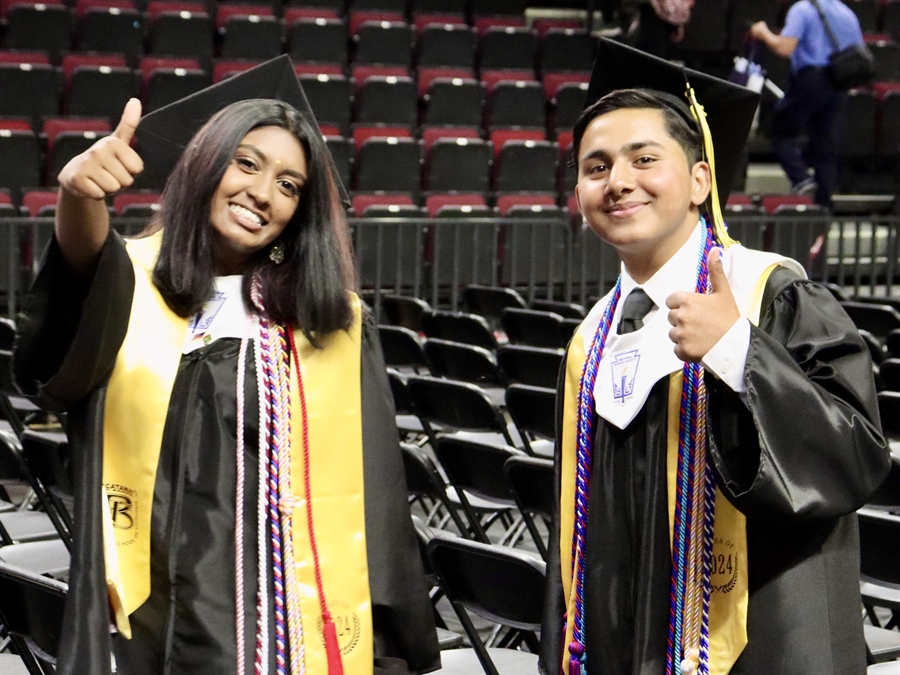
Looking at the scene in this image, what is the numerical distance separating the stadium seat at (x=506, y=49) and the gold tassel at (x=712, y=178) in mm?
9263

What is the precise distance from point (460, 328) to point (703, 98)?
427 centimetres

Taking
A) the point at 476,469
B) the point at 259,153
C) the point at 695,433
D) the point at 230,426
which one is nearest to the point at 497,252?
the point at 476,469

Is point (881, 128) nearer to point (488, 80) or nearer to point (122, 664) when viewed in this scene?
point (488, 80)

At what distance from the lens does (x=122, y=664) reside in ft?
7.02

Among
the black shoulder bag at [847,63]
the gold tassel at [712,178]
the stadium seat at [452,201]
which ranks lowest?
the stadium seat at [452,201]

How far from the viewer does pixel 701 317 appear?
1.71m

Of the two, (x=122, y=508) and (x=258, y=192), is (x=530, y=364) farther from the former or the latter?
(x=122, y=508)

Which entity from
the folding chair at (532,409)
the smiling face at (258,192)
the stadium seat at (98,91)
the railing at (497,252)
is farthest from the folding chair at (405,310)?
the smiling face at (258,192)

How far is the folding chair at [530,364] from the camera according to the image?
17.0ft

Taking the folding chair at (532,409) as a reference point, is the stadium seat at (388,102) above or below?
above

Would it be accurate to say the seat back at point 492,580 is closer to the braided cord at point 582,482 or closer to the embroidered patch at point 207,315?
the braided cord at point 582,482

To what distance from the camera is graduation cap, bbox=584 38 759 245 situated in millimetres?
2045

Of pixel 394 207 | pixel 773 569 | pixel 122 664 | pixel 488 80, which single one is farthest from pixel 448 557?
pixel 488 80

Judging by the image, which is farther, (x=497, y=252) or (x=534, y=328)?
(x=497, y=252)
